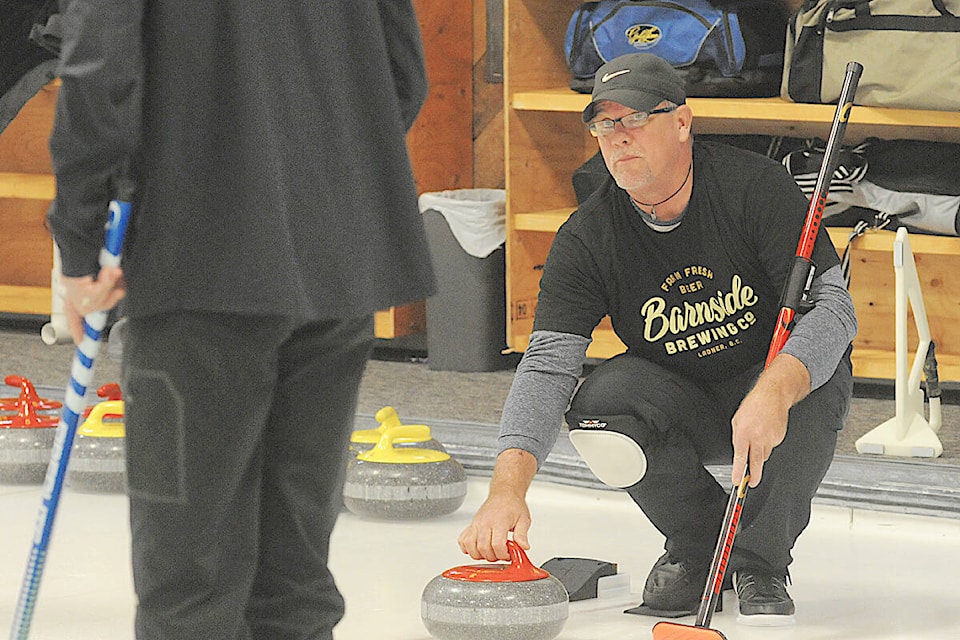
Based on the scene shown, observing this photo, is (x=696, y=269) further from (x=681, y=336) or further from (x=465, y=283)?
(x=465, y=283)

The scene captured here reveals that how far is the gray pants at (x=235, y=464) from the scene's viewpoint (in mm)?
1532

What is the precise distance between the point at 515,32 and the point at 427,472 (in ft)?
5.98

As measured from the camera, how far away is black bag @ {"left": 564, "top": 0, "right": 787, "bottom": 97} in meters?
4.25

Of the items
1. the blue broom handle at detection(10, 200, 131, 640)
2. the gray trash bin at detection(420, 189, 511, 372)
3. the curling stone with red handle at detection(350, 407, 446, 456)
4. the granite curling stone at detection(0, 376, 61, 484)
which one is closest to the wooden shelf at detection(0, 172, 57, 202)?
the gray trash bin at detection(420, 189, 511, 372)

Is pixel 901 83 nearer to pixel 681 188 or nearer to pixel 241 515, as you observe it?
pixel 681 188

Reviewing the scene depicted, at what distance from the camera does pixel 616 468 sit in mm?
2523

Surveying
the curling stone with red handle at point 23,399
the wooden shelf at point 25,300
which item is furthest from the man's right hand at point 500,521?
the wooden shelf at point 25,300

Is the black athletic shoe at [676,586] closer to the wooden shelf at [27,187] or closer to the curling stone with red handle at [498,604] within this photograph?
the curling stone with red handle at [498,604]

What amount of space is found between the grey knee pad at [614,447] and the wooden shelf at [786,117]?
177 centimetres

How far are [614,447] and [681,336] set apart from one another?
0.77 ft

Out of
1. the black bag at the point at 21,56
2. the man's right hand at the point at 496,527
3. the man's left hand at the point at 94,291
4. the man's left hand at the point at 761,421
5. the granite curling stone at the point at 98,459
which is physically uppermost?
the black bag at the point at 21,56

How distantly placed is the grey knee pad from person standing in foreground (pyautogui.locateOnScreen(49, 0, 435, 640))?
2.89 ft

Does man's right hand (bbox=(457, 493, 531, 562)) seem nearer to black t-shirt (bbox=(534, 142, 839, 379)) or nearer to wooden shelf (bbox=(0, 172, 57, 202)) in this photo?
black t-shirt (bbox=(534, 142, 839, 379))

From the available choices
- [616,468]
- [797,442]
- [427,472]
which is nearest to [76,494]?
[427,472]
